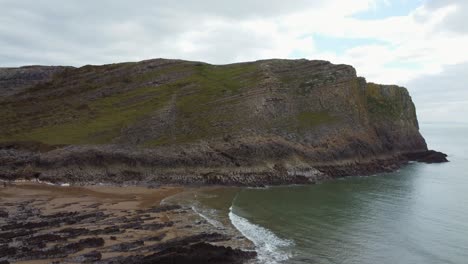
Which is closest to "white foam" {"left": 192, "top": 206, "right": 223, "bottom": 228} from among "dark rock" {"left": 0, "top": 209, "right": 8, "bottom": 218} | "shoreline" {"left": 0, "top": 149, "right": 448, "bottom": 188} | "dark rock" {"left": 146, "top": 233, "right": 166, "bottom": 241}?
"dark rock" {"left": 146, "top": 233, "right": 166, "bottom": 241}

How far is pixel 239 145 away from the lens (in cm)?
6838

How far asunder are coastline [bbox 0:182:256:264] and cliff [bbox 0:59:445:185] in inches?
430

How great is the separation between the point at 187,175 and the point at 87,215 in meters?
23.9

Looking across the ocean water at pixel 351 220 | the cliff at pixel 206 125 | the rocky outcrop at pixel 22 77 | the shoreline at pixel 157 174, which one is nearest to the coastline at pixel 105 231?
the ocean water at pixel 351 220

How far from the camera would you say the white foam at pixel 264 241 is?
29513 millimetres

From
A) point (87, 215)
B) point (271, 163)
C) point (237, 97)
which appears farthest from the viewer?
point (237, 97)

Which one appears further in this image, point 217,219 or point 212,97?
point 212,97

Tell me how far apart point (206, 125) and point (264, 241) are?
4147 cm

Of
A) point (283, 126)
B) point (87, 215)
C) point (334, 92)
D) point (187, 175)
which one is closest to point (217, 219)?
point (87, 215)

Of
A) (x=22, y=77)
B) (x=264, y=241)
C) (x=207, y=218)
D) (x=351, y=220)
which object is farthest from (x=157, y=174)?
(x=22, y=77)

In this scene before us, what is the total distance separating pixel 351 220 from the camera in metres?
42.4

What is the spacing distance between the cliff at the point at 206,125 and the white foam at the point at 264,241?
76.6 ft

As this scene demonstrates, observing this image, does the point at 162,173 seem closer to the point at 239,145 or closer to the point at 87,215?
the point at 239,145

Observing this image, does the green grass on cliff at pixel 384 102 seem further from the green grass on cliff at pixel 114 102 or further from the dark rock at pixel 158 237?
the dark rock at pixel 158 237
